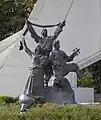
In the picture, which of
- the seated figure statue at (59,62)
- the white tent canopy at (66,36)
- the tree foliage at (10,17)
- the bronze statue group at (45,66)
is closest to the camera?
the bronze statue group at (45,66)

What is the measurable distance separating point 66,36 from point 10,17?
8.77 meters

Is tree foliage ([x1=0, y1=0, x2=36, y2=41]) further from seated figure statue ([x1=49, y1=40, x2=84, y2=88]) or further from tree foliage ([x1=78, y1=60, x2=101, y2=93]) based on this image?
seated figure statue ([x1=49, y1=40, x2=84, y2=88])

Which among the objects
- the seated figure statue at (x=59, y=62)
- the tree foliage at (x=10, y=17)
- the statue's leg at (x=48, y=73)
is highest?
the tree foliage at (x=10, y=17)

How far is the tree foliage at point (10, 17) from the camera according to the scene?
2705 centimetres

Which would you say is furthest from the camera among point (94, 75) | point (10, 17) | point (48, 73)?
point (94, 75)

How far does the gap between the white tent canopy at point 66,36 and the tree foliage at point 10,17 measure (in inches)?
275

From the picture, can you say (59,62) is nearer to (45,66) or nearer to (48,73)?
(45,66)

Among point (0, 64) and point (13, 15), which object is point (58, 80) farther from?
point (13, 15)

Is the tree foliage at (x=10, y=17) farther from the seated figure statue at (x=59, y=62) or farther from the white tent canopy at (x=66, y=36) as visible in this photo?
the seated figure statue at (x=59, y=62)

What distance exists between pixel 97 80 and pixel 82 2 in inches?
378

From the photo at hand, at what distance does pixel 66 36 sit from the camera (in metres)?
19.7

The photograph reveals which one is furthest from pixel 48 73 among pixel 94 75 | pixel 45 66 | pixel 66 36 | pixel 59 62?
pixel 94 75

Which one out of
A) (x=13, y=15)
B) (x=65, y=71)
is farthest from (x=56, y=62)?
(x=13, y=15)

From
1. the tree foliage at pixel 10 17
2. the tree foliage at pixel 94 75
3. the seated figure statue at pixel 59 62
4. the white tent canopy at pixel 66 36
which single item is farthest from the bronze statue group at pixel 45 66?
the tree foliage at pixel 94 75
